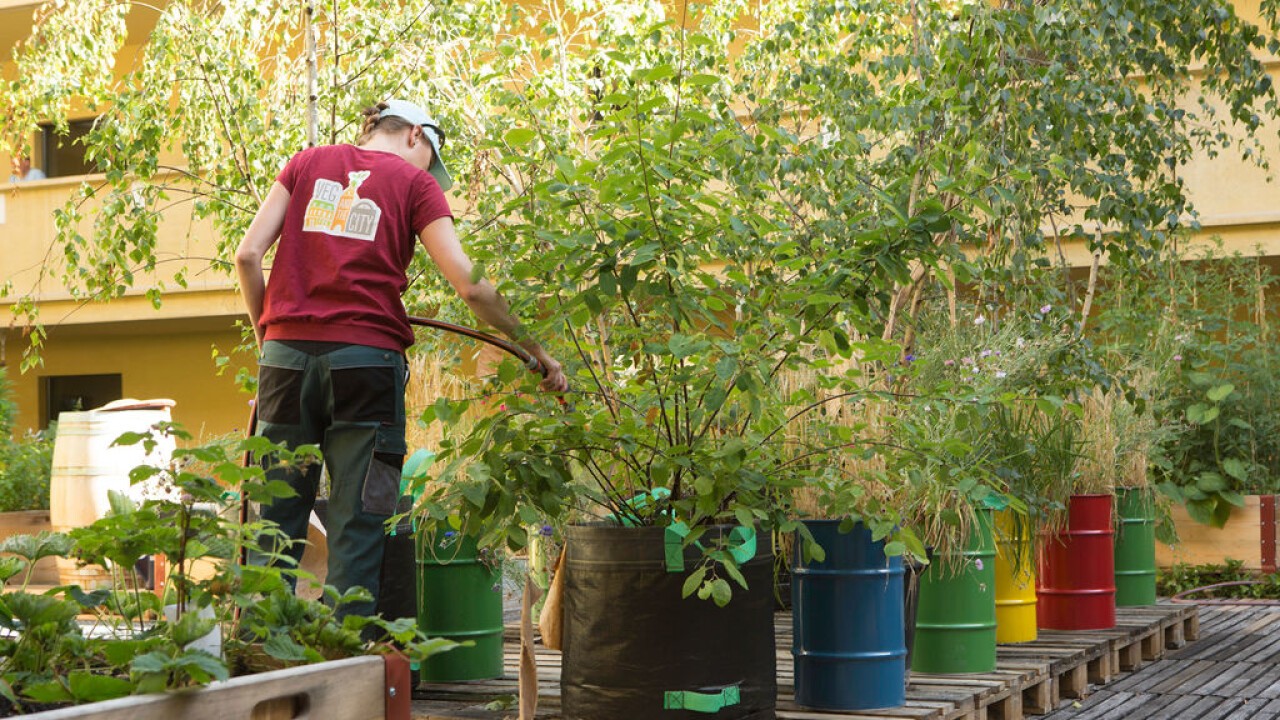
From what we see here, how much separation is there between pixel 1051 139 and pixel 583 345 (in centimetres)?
234

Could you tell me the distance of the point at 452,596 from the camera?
4055 millimetres

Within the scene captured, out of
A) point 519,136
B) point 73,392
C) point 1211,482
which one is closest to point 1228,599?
point 1211,482

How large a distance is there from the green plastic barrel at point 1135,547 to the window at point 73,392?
11442 millimetres

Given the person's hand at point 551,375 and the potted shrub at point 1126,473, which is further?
the potted shrub at point 1126,473

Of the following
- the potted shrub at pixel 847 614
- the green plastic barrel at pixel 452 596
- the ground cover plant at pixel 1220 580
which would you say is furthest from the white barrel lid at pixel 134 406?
the ground cover plant at pixel 1220 580

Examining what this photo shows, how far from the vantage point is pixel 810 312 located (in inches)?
122

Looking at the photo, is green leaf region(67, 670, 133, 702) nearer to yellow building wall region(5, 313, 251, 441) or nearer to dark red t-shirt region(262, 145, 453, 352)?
dark red t-shirt region(262, 145, 453, 352)

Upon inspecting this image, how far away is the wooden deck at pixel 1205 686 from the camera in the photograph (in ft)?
14.7

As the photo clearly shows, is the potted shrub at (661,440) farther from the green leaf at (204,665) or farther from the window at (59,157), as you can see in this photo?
the window at (59,157)

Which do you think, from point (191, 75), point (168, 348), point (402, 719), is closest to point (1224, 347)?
point (191, 75)

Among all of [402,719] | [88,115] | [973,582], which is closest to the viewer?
[402,719]

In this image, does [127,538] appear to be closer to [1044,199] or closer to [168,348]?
[1044,199]

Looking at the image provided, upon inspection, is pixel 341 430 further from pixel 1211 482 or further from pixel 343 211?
pixel 1211 482

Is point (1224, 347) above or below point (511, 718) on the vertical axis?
above
